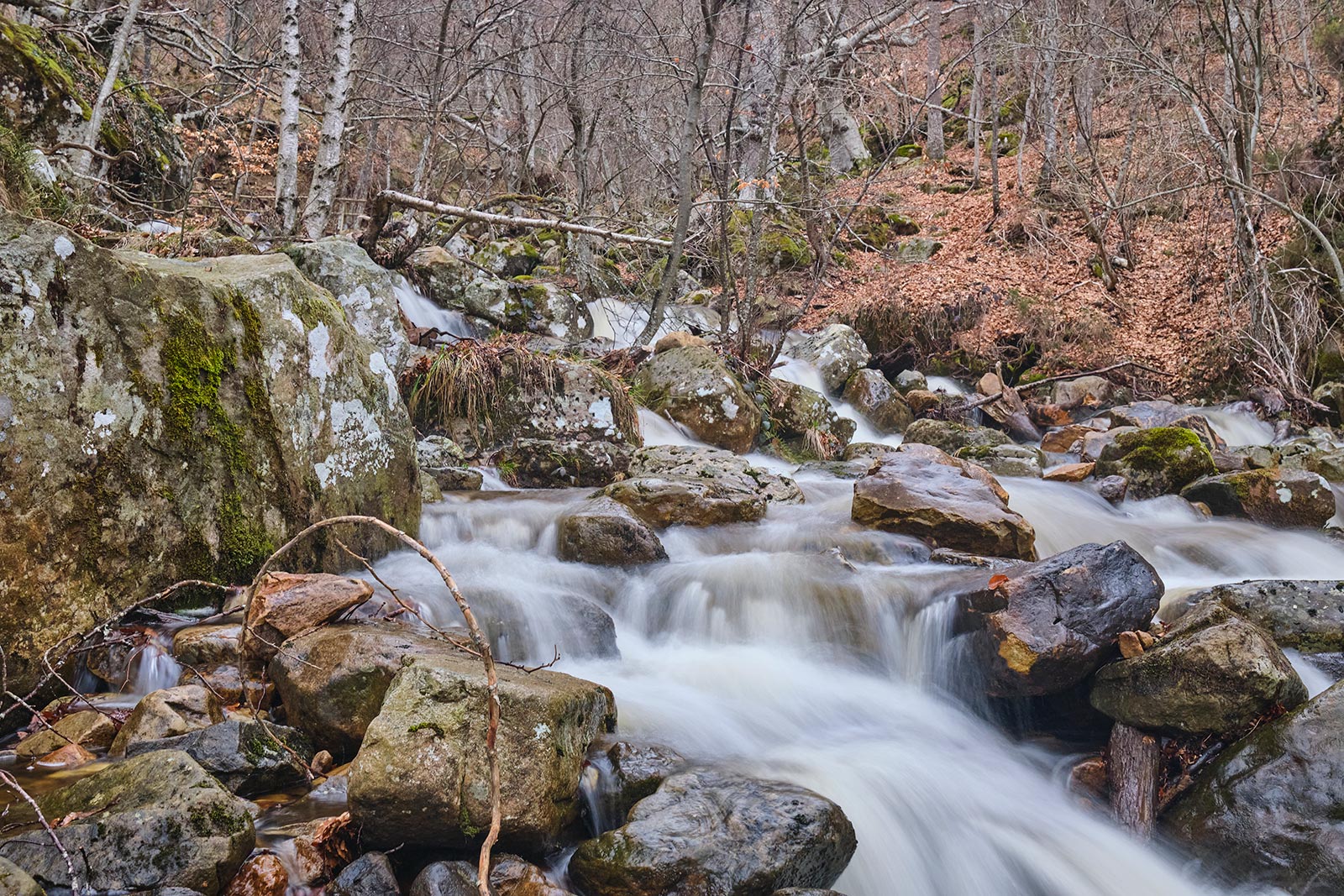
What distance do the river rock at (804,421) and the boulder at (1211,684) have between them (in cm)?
585

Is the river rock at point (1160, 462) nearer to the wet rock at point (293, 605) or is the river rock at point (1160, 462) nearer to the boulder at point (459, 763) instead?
the boulder at point (459, 763)

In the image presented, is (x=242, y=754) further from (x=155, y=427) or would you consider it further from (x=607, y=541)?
(x=607, y=541)

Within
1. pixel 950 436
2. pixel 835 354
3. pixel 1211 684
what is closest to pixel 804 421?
pixel 950 436

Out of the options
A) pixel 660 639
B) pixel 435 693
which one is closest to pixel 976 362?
pixel 660 639

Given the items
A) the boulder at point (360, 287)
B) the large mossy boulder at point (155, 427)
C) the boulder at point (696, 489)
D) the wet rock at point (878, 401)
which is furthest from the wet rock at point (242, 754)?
the wet rock at point (878, 401)

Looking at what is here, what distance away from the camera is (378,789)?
243 cm

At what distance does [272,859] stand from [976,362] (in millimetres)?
12285

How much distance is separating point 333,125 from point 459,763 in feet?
23.1

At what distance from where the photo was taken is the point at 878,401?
1116cm

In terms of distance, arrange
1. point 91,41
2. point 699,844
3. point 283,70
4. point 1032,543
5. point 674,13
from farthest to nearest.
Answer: point 674,13
point 91,41
point 283,70
point 1032,543
point 699,844

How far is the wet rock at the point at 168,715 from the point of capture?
2.94 m

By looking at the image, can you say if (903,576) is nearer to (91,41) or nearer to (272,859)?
(272,859)

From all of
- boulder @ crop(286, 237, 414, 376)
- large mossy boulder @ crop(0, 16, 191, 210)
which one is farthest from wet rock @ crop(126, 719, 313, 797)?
large mossy boulder @ crop(0, 16, 191, 210)

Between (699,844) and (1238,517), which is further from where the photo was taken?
(1238,517)
